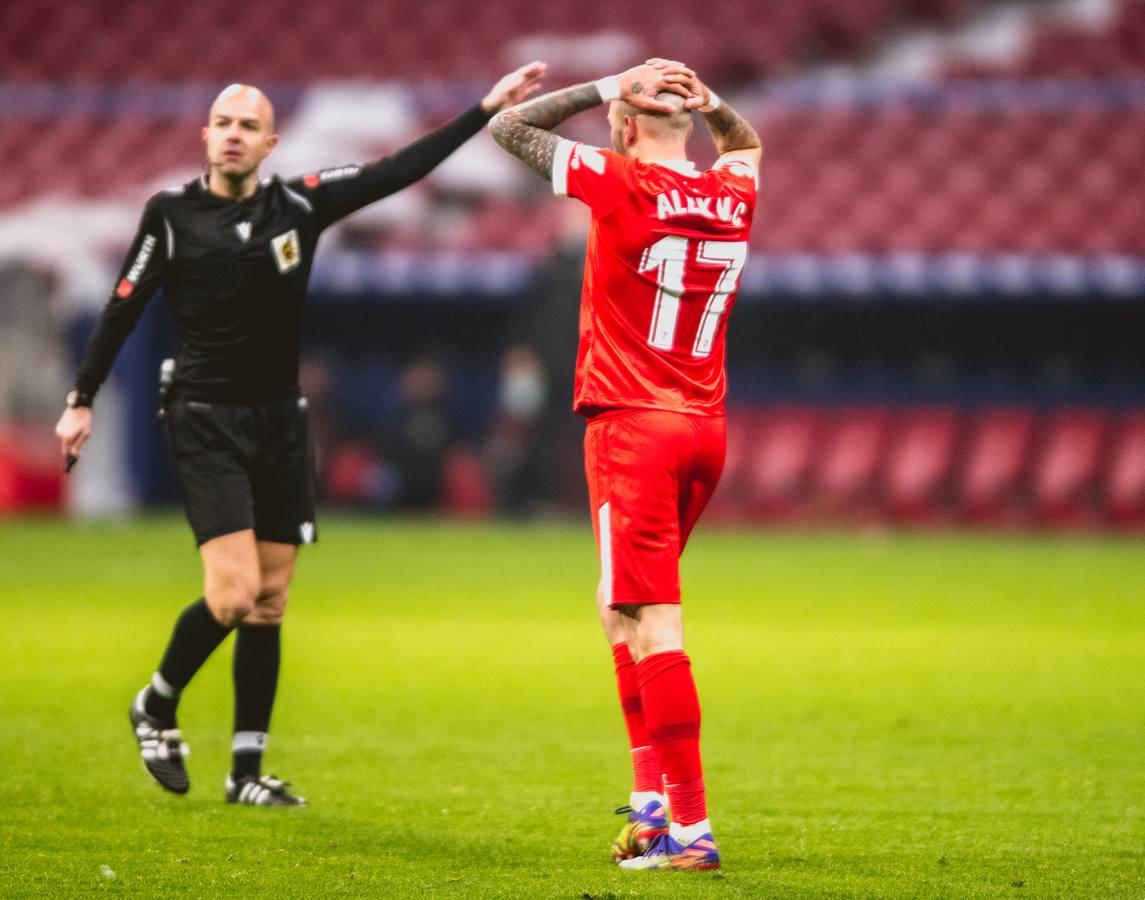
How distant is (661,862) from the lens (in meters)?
4.79

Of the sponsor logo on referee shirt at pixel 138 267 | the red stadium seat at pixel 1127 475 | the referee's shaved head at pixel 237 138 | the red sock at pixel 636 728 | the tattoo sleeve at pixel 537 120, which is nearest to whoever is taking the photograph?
the tattoo sleeve at pixel 537 120

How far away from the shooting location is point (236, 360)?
19.1 feet

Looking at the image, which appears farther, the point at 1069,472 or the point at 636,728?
the point at 1069,472

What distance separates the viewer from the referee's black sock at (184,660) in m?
5.77

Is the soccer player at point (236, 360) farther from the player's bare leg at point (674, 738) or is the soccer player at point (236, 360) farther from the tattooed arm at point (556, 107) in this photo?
the player's bare leg at point (674, 738)

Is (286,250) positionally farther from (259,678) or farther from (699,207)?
(699,207)

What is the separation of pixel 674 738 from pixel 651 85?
67.8 inches

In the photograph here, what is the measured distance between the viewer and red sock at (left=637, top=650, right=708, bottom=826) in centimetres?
477

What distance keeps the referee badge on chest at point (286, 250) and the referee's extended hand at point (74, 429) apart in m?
0.76

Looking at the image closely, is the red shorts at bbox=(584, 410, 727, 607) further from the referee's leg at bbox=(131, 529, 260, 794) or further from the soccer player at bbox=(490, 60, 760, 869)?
the referee's leg at bbox=(131, 529, 260, 794)

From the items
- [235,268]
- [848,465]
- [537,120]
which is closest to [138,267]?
[235,268]

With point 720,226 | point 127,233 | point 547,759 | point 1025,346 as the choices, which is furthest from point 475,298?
point 720,226

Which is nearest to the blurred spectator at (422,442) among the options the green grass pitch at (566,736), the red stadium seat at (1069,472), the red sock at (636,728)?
the green grass pitch at (566,736)

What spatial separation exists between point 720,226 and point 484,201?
1579 centimetres
